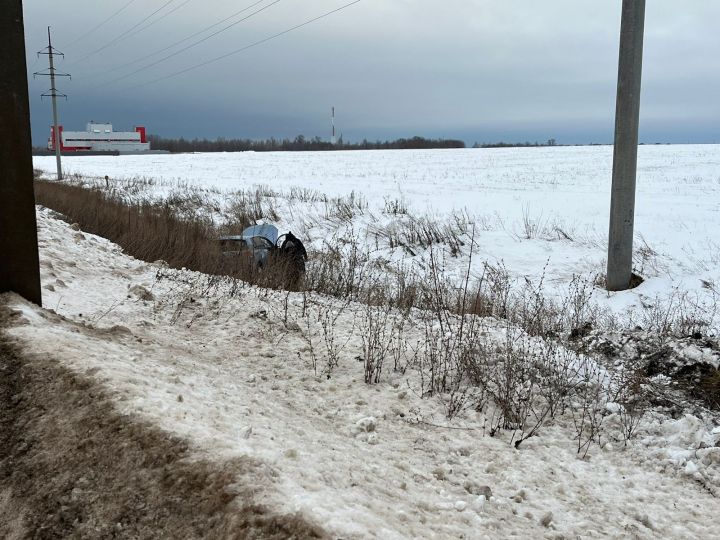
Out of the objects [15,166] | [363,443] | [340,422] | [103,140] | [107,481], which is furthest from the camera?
[103,140]

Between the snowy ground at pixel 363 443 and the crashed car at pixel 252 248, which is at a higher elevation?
the crashed car at pixel 252 248

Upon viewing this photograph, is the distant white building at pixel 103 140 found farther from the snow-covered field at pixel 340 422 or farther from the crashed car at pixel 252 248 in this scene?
the snow-covered field at pixel 340 422

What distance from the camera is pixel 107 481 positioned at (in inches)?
95.5

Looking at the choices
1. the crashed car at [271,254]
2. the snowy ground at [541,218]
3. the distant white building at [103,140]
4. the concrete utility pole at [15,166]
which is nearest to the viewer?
the concrete utility pole at [15,166]

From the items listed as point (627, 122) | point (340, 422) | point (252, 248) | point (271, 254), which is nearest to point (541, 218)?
point (627, 122)

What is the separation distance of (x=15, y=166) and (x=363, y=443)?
3.12 meters

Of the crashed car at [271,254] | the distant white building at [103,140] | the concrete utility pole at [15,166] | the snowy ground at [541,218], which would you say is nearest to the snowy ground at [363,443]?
the concrete utility pole at [15,166]

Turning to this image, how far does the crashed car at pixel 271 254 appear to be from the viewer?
8.49 meters

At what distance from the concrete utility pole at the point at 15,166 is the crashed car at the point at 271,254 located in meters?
3.69

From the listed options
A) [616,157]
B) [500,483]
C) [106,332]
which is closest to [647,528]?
[500,483]

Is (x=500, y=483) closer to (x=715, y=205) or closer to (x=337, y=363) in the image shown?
(x=337, y=363)

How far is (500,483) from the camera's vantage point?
304 cm

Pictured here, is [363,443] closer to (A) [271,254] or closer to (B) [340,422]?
(B) [340,422]

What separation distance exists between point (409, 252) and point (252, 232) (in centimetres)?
469
